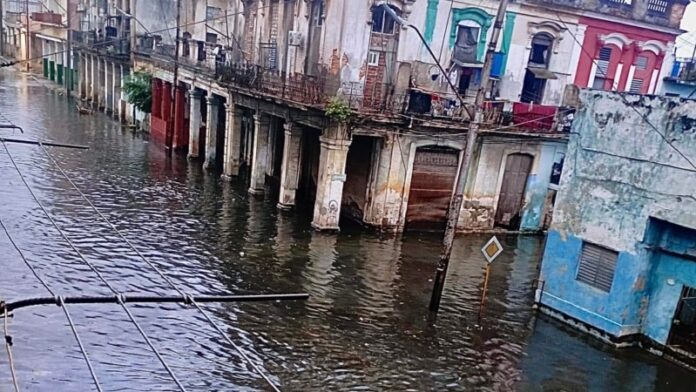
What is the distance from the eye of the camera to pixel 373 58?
2288cm

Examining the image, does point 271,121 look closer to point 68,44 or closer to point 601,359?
point 601,359

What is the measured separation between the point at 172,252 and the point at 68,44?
151ft

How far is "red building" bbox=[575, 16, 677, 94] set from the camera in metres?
26.5

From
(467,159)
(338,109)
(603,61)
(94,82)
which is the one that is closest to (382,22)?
(338,109)

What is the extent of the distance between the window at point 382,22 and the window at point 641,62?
1320 cm

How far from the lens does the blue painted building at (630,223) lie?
13.9m

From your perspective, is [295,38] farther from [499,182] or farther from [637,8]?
[637,8]

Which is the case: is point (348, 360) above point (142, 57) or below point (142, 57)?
below

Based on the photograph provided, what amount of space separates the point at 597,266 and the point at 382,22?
1212cm

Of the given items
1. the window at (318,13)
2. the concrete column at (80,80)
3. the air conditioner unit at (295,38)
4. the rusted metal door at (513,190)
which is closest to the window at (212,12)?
the air conditioner unit at (295,38)

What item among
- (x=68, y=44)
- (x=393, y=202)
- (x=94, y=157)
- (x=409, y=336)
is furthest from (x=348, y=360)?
(x=68, y=44)

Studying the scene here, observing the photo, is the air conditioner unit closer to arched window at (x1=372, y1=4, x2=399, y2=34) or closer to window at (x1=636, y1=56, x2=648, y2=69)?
arched window at (x1=372, y1=4, x2=399, y2=34)

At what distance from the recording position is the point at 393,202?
75.8 feet

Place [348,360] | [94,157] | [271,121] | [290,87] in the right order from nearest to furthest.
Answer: [348,360] → [290,87] → [271,121] → [94,157]
